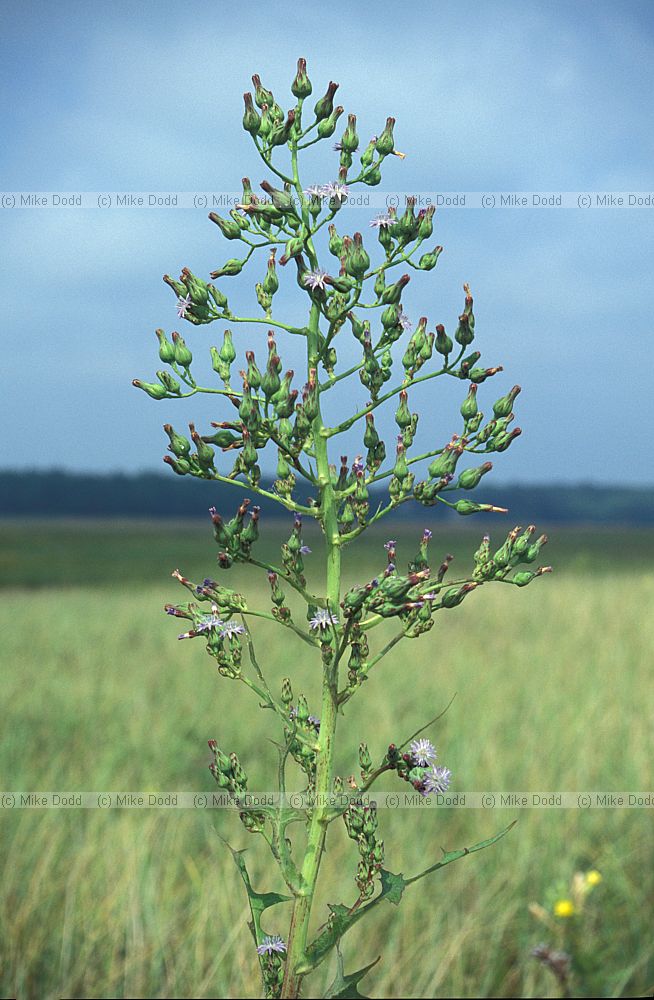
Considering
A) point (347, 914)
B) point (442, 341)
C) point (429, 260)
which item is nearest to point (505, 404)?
point (442, 341)

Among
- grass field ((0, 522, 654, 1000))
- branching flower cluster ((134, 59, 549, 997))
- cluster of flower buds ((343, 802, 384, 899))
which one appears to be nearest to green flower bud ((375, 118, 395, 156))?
branching flower cluster ((134, 59, 549, 997))

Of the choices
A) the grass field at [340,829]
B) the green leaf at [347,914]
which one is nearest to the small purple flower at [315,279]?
the green leaf at [347,914]

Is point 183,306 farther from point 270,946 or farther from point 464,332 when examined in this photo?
point 270,946

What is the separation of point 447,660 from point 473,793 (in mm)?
3792

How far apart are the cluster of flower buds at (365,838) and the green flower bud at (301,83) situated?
5.30 feet

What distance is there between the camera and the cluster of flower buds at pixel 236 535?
2.00 metres

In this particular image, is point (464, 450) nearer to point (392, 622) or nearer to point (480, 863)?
point (480, 863)

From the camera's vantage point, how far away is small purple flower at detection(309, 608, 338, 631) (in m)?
1.90

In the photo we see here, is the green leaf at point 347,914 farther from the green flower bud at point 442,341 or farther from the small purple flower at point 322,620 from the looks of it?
the green flower bud at point 442,341

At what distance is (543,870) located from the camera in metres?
4.86

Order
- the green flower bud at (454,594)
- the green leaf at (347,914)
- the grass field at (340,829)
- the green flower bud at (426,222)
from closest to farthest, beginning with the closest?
1. the green leaf at (347,914)
2. the green flower bud at (454,594)
3. the green flower bud at (426,222)
4. the grass field at (340,829)

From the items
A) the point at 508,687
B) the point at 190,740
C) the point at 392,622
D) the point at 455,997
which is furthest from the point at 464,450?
the point at 392,622

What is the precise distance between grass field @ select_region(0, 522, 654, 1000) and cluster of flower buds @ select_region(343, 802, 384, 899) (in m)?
2.16

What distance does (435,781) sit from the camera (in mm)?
1973
